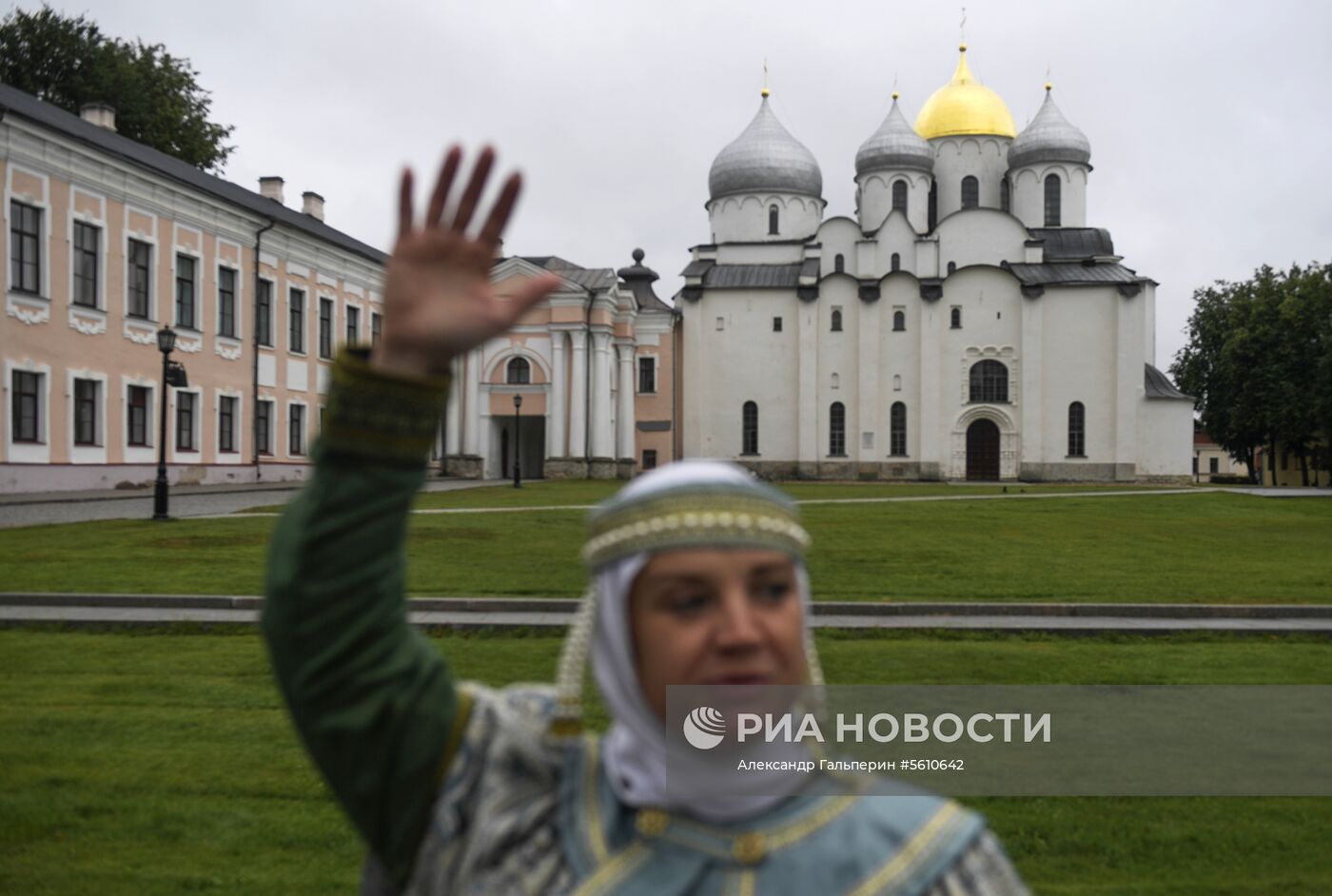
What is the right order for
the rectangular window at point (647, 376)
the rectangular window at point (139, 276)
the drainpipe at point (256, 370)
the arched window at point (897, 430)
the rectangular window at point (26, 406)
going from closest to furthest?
the rectangular window at point (26, 406) → the rectangular window at point (139, 276) → the drainpipe at point (256, 370) → the arched window at point (897, 430) → the rectangular window at point (647, 376)

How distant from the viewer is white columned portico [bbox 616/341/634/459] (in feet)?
185

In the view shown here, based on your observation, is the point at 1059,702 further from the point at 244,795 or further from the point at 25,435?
the point at 25,435

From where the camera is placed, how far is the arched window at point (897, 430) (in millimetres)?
58625

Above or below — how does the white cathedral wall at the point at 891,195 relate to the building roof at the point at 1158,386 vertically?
above

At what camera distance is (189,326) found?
3659 centimetres

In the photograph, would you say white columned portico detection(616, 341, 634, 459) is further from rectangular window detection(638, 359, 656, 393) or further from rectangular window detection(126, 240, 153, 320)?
rectangular window detection(126, 240, 153, 320)

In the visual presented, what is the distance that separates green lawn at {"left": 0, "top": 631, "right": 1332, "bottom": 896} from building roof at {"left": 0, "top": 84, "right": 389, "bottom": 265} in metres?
18.2

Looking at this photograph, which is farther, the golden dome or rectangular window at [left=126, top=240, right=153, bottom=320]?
the golden dome

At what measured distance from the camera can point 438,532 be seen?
65.5ft

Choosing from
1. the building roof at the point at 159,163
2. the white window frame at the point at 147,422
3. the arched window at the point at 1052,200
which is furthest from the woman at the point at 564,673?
the arched window at the point at 1052,200

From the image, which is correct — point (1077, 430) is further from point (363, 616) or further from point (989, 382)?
point (363, 616)

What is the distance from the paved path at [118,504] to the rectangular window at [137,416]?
174 centimetres

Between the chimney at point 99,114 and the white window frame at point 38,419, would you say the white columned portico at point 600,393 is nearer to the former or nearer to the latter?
the chimney at point 99,114

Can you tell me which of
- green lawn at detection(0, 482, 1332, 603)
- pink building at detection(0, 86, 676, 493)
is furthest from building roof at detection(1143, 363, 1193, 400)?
green lawn at detection(0, 482, 1332, 603)
